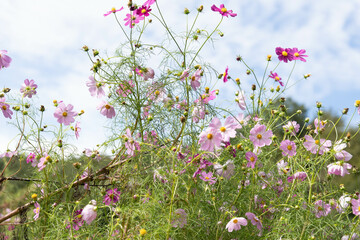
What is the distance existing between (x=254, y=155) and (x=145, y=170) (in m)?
0.51

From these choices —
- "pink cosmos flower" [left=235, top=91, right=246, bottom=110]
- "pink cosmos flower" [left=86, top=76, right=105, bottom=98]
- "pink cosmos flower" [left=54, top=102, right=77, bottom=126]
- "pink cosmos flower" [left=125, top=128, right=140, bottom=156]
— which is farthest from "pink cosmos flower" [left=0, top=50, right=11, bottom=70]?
"pink cosmos flower" [left=235, top=91, right=246, bottom=110]

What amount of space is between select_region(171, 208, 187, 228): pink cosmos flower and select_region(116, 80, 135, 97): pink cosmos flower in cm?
57

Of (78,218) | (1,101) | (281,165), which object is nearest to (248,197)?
(281,165)

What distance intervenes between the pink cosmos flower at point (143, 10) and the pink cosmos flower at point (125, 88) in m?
0.30

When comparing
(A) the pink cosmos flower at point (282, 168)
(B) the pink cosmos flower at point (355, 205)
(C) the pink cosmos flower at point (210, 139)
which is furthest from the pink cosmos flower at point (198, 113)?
(B) the pink cosmos flower at point (355, 205)

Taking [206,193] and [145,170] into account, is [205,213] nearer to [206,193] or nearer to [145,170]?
[206,193]

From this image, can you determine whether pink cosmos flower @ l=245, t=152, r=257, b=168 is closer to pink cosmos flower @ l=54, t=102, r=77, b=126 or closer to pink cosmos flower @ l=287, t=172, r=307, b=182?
pink cosmos flower @ l=287, t=172, r=307, b=182

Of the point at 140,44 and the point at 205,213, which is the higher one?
the point at 140,44

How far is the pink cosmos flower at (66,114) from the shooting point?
6.20 feet

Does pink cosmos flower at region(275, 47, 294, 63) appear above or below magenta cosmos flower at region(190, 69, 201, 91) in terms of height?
above

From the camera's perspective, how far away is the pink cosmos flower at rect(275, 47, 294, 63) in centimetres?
183

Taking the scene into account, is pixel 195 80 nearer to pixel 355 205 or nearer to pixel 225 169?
pixel 225 169

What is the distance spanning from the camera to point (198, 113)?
5.87ft

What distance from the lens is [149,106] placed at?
74.5 inches
